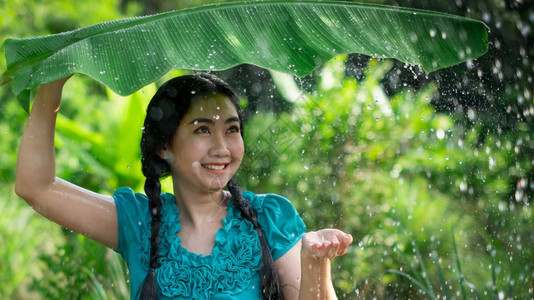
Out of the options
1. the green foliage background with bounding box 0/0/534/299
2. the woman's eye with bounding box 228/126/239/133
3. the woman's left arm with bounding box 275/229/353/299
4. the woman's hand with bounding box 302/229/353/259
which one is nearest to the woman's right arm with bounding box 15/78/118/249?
the woman's eye with bounding box 228/126/239/133

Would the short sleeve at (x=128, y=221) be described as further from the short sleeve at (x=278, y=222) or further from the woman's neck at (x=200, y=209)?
the short sleeve at (x=278, y=222)

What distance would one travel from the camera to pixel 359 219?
444 cm

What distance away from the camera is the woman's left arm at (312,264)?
1.78 m

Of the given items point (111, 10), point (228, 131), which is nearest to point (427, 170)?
point (228, 131)

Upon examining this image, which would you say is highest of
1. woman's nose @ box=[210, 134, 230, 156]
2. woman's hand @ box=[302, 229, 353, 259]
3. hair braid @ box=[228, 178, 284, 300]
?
woman's nose @ box=[210, 134, 230, 156]

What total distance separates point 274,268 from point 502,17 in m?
2.73

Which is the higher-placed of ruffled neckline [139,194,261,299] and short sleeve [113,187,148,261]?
short sleeve [113,187,148,261]

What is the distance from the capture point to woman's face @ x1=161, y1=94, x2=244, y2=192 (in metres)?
2.08

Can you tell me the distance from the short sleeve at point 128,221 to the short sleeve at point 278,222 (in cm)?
33

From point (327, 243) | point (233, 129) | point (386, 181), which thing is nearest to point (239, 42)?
point (233, 129)

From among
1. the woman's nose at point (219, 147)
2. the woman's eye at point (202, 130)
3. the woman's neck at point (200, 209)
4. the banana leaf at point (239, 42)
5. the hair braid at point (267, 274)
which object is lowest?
the hair braid at point (267, 274)

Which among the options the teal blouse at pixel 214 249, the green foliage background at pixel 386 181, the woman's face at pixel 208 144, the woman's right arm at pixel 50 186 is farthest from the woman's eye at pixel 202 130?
the green foliage background at pixel 386 181

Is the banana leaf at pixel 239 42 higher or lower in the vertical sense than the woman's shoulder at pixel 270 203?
higher

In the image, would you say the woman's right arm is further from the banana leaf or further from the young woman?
the banana leaf
